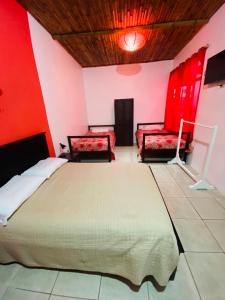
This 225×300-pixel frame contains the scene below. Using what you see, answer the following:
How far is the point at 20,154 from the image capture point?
5.56ft

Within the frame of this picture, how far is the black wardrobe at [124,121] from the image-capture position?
4.46m

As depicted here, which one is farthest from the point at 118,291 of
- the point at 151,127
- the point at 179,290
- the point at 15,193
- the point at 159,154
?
the point at 151,127

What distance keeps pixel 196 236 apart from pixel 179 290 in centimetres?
57

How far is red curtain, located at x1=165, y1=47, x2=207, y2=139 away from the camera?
2.66 meters

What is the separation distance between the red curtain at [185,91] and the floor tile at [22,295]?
3279 mm

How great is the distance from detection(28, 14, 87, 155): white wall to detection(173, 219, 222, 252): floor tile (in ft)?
7.84

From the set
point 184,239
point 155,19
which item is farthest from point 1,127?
point 155,19

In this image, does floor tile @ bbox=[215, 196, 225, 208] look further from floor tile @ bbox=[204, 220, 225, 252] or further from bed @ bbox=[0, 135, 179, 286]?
bed @ bbox=[0, 135, 179, 286]

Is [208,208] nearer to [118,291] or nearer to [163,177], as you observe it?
[163,177]

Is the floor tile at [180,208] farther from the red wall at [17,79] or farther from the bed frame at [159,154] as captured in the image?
the red wall at [17,79]

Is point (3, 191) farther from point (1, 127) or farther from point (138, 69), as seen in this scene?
point (138, 69)

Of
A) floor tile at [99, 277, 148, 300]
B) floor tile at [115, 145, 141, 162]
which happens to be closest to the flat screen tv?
floor tile at [115, 145, 141, 162]

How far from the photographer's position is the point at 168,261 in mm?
914

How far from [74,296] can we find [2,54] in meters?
2.45
